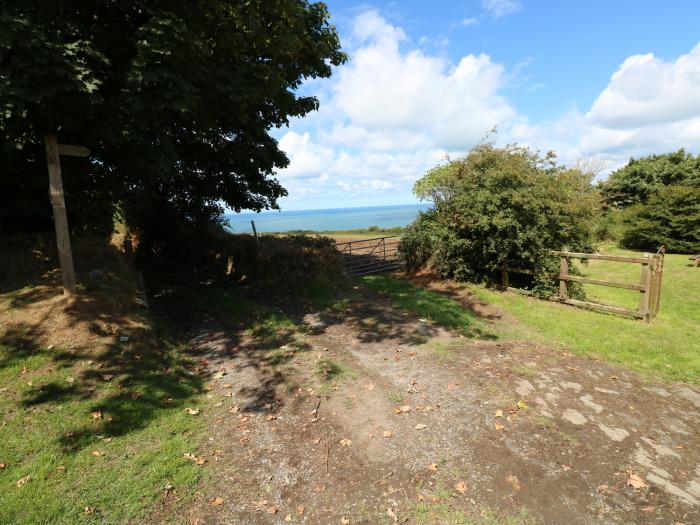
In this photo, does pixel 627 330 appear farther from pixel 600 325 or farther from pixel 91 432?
pixel 91 432

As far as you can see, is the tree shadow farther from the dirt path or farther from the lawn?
the lawn

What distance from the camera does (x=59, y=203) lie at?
664 centimetres

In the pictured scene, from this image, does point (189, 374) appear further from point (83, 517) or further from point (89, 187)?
point (89, 187)

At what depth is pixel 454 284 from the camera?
42.0 ft

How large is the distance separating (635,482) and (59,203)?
9.09 m

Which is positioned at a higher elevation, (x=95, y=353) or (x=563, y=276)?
(x=563, y=276)

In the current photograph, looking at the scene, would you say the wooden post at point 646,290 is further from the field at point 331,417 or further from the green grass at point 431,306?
the green grass at point 431,306

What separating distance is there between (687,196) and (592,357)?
817 inches

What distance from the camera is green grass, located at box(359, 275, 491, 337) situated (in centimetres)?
837

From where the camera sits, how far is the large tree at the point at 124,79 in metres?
5.44

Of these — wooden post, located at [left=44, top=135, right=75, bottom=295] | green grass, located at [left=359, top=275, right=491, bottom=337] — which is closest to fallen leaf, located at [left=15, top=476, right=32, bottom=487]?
wooden post, located at [left=44, top=135, right=75, bottom=295]

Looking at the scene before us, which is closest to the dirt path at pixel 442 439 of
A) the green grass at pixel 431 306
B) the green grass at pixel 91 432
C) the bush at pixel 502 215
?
the green grass at pixel 91 432

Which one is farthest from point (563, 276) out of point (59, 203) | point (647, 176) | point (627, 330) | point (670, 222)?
point (647, 176)

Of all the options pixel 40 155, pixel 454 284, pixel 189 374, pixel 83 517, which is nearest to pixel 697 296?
pixel 454 284
